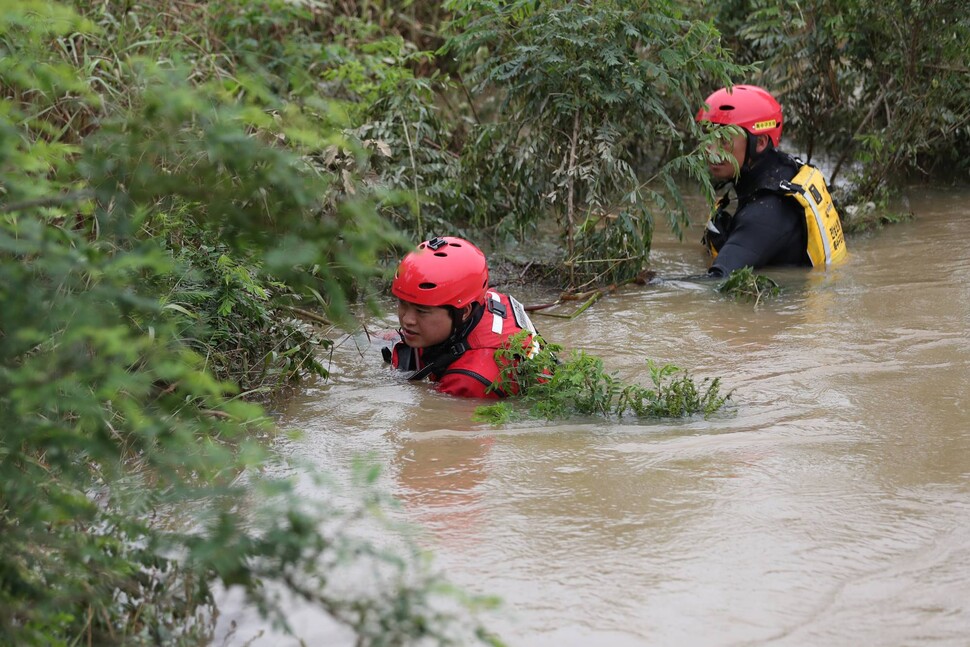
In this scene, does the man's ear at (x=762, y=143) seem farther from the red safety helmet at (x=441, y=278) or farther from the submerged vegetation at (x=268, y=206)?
the red safety helmet at (x=441, y=278)

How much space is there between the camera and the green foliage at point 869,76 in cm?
852

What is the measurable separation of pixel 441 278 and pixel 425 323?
10.7 inches

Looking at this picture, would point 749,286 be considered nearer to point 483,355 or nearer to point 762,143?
point 762,143

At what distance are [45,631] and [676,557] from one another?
73.5 inches

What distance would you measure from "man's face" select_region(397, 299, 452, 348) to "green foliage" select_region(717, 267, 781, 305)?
7.70ft

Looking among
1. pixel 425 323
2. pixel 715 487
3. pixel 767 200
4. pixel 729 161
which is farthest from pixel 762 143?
pixel 715 487

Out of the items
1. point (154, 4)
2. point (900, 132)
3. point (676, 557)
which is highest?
point (154, 4)

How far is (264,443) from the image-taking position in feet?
15.2

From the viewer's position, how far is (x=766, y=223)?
778cm

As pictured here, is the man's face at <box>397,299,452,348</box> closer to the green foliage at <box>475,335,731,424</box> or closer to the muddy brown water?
the muddy brown water

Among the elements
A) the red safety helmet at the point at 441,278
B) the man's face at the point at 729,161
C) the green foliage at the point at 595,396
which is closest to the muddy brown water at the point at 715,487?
the green foliage at the point at 595,396

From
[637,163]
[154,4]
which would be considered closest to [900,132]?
[637,163]

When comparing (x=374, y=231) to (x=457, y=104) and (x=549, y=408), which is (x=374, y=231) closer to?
(x=549, y=408)

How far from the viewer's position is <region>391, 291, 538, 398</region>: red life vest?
5371 millimetres
